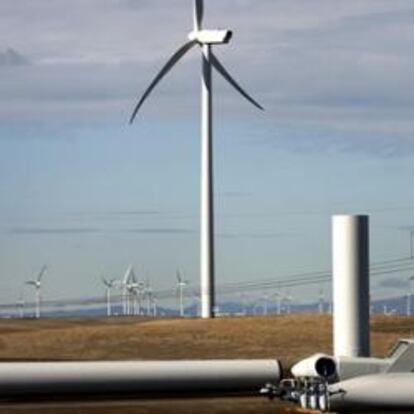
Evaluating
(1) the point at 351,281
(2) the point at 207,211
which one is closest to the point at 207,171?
(2) the point at 207,211

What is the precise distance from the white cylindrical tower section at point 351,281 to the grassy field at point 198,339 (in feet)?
30.2

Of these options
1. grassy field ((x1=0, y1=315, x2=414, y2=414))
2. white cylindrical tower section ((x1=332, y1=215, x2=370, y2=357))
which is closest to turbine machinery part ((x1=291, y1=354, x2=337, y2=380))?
white cylindrical tower section ((x1=332, y1=215, x2=370, y2=357))

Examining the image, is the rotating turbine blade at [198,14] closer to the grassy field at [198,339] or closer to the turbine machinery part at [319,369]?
the grassy field at [198,339]

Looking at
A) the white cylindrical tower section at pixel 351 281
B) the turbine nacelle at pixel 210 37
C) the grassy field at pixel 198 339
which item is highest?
the turbine nacelle at pixel 210 37

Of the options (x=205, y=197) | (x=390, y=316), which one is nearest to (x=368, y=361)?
(x=390, y=316)

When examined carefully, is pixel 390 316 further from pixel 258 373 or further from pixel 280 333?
pixel 258 373

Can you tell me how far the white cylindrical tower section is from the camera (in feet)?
133

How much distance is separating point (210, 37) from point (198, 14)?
2.30 metres

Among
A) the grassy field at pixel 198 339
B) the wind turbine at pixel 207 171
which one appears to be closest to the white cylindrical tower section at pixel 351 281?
the grassy field at pixel 198 339

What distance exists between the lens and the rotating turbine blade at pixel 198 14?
88625 mm

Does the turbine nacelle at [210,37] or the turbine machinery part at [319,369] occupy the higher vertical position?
the turbine nacelle at [210,37]

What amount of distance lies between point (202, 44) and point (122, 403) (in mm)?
50658

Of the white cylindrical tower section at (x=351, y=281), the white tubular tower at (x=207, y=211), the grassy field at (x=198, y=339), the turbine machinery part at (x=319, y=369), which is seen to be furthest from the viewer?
the white tubular tower at (x=207, y=211)

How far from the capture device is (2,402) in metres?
39.8
